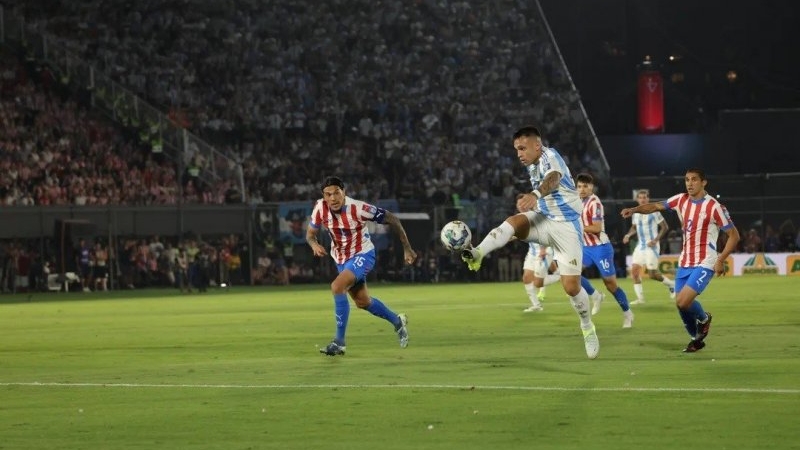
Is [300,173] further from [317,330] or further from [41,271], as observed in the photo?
[317,330]

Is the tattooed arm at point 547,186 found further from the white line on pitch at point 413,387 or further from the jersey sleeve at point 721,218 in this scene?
the jersey sleeve at point 721,218

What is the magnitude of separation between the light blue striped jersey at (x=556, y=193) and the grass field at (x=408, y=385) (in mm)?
1857

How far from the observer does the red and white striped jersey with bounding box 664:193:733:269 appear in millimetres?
19156

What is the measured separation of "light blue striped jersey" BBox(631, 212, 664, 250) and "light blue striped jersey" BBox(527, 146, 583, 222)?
16.2m

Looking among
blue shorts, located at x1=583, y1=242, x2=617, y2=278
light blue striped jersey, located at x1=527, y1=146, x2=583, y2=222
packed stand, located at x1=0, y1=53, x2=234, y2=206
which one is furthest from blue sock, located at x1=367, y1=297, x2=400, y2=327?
packed stand, located at x1=0, y1=53, x2=234, y2=206

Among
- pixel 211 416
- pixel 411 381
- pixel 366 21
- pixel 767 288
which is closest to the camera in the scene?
pixel 211 416

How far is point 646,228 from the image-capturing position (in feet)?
108

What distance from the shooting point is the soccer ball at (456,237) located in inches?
601

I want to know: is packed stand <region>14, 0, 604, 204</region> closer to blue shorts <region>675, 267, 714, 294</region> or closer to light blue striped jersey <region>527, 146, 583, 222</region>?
blue shorts <region>675, 267, 714, 294</region>

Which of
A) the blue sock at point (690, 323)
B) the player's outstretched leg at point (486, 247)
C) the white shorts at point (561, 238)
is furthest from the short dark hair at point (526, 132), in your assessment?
the blue sock at point (690, 323)

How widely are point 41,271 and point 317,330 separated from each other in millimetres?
24225

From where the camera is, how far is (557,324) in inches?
989

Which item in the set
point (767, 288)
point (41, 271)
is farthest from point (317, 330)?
point (41, 271)

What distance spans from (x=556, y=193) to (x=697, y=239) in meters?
3.47
